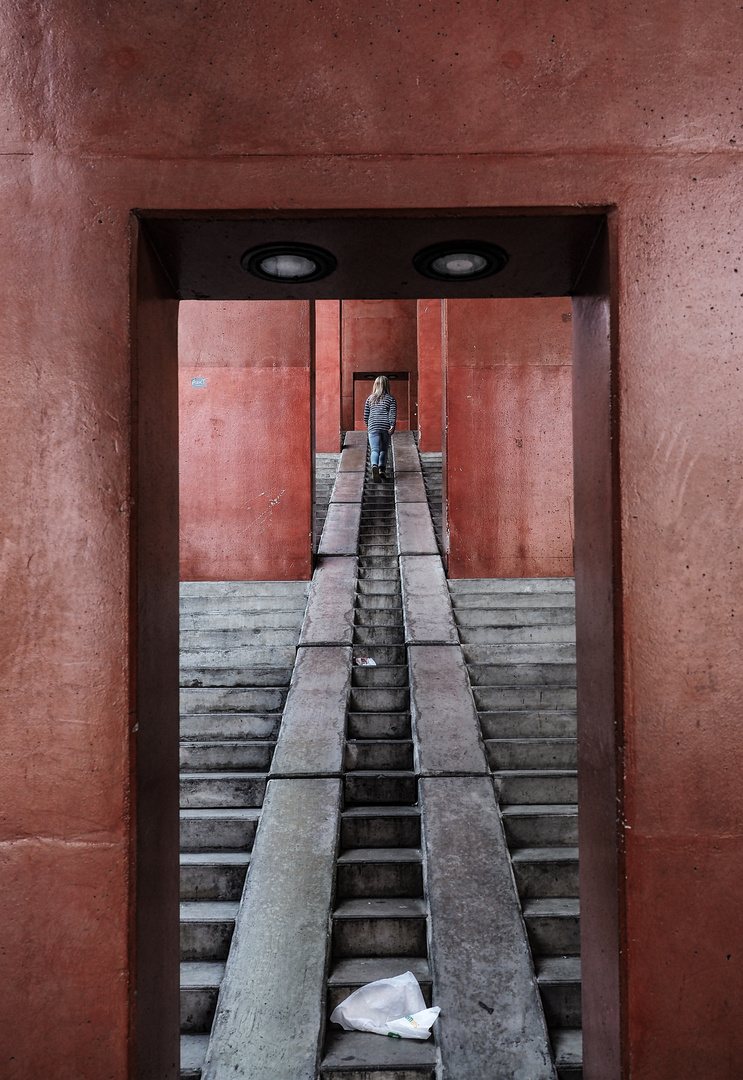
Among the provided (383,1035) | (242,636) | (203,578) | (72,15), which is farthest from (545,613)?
(72,15)

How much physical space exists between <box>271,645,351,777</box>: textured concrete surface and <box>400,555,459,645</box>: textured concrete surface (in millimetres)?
701

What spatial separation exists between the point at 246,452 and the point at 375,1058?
5995 mm

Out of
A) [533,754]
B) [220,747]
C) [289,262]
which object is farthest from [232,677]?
[289,262]

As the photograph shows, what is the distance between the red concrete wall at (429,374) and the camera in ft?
48.6

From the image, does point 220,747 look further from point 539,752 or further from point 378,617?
point 378,617

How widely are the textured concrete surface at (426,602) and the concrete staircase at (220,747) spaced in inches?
39.5

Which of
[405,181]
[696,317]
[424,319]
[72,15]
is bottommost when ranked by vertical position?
[696,317]

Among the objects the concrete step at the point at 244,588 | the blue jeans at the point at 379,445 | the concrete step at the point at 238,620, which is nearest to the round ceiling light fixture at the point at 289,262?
the concrete step at the point at 238,620

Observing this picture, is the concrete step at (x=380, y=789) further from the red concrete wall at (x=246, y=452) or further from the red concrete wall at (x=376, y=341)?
the red concrete wall at (x=376, y=341)

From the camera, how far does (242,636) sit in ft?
21.8

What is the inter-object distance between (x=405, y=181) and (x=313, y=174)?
27 cm

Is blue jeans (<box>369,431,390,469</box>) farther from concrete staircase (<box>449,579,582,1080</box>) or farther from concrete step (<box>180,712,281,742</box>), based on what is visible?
concrete step (<box>180,712,281,742</box>)

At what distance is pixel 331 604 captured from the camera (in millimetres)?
7285

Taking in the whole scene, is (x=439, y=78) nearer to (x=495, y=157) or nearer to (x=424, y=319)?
(x=495, y=157)
